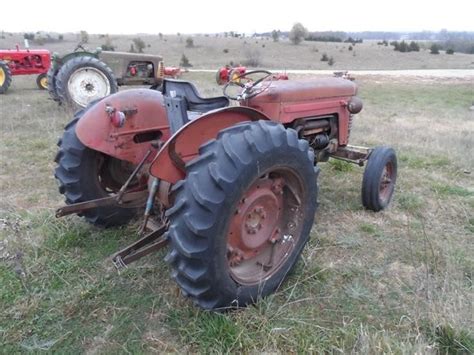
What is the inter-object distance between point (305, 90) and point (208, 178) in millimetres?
1916

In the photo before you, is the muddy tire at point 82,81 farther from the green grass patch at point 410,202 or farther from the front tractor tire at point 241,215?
the front tractor tire at point 241,215

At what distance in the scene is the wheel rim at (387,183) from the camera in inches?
172

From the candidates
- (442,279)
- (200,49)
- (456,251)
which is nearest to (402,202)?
(456,251)

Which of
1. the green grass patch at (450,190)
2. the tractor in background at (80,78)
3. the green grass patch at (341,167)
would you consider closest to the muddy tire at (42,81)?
the tractor in background at (80,78)

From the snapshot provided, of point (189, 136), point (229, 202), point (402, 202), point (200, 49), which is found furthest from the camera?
point (200, 49)

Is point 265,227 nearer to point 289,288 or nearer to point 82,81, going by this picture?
point 289,288

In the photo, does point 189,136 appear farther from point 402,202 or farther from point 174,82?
point 402,202

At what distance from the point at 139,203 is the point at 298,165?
1.45 metres

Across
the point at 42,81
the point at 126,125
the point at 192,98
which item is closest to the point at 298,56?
the point at 42,81

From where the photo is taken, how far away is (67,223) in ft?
12.1

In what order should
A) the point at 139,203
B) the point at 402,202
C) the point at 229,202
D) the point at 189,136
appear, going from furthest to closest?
the point at 402,202, the point at 139,203, the point at 189,136, the point at 229,202

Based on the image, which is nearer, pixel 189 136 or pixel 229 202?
pixel 229 202

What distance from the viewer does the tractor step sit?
249cm

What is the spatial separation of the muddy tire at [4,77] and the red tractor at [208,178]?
9.93 m
